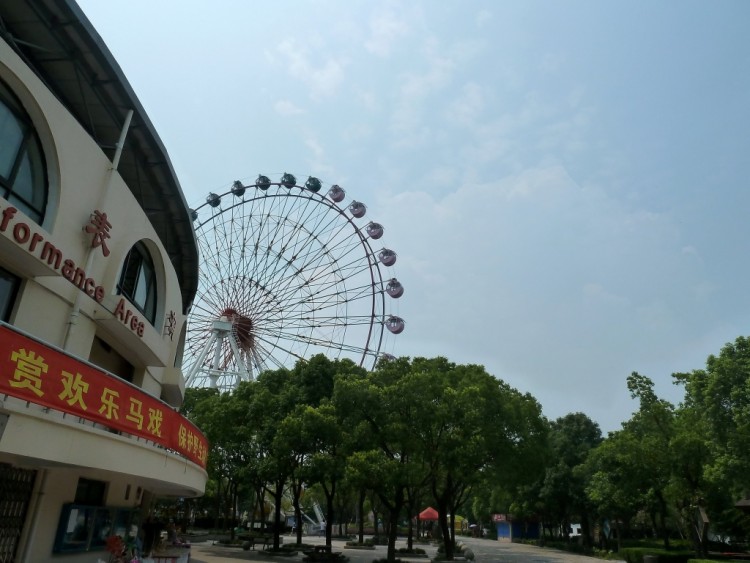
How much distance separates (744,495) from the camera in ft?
87.5

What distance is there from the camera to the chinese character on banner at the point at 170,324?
16453 mm

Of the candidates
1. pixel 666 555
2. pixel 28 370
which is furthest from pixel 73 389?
pixel 666 555

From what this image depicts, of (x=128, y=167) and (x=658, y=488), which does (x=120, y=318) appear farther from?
(x=658, y=488)

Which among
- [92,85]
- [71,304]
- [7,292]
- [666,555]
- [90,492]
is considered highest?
[92,85]

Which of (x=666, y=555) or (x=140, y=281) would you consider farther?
(x=666, y=555)

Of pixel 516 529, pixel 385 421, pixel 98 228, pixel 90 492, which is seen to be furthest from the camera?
pixel 516 529

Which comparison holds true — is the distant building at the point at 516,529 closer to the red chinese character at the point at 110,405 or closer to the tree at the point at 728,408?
the tree at the point at 728,408

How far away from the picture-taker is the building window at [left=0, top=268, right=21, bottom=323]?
952 cm

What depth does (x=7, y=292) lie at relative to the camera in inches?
380

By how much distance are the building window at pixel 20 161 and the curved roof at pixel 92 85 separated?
1.85 meters

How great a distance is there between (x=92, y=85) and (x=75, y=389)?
7935 mm

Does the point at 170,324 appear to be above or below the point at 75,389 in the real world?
above

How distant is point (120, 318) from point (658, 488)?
28441 millimetres

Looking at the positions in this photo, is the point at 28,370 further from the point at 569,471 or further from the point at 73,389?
the point at 569,471
